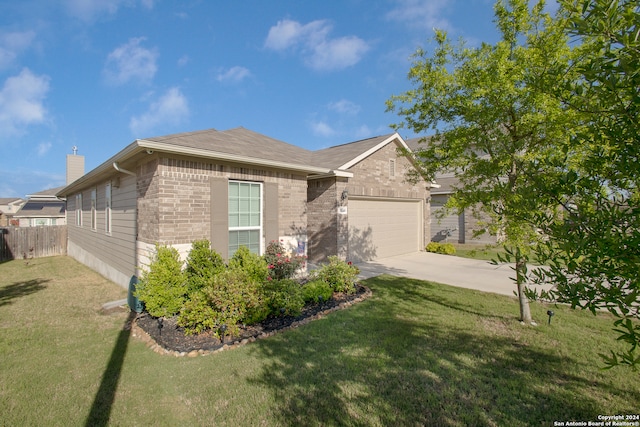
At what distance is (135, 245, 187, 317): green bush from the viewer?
509 centimetres

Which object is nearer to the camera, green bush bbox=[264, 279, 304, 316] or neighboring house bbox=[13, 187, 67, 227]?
green bush bbox=[264, 279, 304, 316]

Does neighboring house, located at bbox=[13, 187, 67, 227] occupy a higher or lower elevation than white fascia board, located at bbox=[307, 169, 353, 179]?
lower

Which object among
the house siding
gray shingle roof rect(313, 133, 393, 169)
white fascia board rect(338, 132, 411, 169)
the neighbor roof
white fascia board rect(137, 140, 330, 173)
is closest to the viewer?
white fascia board rect(137, 140, 330, 173)

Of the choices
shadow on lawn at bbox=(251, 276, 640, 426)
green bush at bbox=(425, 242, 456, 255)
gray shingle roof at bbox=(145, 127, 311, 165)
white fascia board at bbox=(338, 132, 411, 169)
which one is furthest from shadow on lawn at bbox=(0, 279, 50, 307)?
green bush at bbox=(425, 242, 456, 255)

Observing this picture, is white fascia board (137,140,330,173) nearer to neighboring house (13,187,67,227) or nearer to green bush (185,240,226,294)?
green bush (185,240,226,294)

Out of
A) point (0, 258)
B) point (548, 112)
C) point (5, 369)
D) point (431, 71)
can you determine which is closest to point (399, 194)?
point (431, 71)

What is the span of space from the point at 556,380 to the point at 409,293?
12.2 feet

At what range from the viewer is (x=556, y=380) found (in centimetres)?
345

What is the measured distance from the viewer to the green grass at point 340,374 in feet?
9.60

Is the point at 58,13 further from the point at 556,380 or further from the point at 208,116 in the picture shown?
the point at 556,380

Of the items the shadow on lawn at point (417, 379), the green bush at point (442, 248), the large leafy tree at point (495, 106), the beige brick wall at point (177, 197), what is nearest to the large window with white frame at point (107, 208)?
the beige brick wall at point (177, 197)

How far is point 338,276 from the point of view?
6.89m

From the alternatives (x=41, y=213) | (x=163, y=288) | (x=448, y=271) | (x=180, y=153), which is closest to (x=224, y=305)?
(x=163, y=288)

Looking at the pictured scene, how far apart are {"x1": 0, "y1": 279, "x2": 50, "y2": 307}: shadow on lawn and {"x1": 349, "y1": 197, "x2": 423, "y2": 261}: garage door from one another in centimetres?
946
